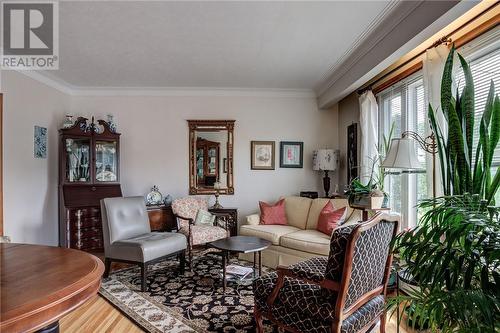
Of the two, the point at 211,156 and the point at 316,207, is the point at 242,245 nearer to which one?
the point at 316,207

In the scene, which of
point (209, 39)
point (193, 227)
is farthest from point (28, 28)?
point (193, 227)

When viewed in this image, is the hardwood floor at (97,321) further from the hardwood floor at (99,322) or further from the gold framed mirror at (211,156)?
the gold framed mirror at (211,156)

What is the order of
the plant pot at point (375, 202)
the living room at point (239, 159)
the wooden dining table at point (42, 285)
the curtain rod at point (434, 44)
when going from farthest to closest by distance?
1. the plant pot at point (375, 202)
2. the curtain rod at point (434, 44)
3. the living room at point (239, 159)
4. the wooden dining table at point (42, 285)

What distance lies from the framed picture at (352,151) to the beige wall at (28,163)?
4.43m

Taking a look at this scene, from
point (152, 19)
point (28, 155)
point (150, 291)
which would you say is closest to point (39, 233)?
point (28, 155)

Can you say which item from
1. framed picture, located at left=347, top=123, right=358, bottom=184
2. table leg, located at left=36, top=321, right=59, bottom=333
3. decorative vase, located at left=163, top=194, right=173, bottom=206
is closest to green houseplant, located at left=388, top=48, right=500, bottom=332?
table leg, located at left=36, top=321, right=59, bottom=333

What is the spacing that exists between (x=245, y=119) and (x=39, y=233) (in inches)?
137

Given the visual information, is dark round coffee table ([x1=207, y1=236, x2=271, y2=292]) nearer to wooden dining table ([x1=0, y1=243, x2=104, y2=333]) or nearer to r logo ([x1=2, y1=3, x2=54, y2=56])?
wooden dining table ([x1=0, y1=243, x2=104, y2=333])

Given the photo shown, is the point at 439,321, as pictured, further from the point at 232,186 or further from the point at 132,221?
the point at 232,186

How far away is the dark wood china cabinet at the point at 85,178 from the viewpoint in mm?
4145

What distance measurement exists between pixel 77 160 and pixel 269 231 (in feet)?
9.95

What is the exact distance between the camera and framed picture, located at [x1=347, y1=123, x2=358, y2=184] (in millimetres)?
4348

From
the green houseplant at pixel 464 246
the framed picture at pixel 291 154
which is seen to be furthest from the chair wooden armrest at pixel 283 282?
the framed picture at pixel 291 154

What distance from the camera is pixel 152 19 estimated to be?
2.63 m
